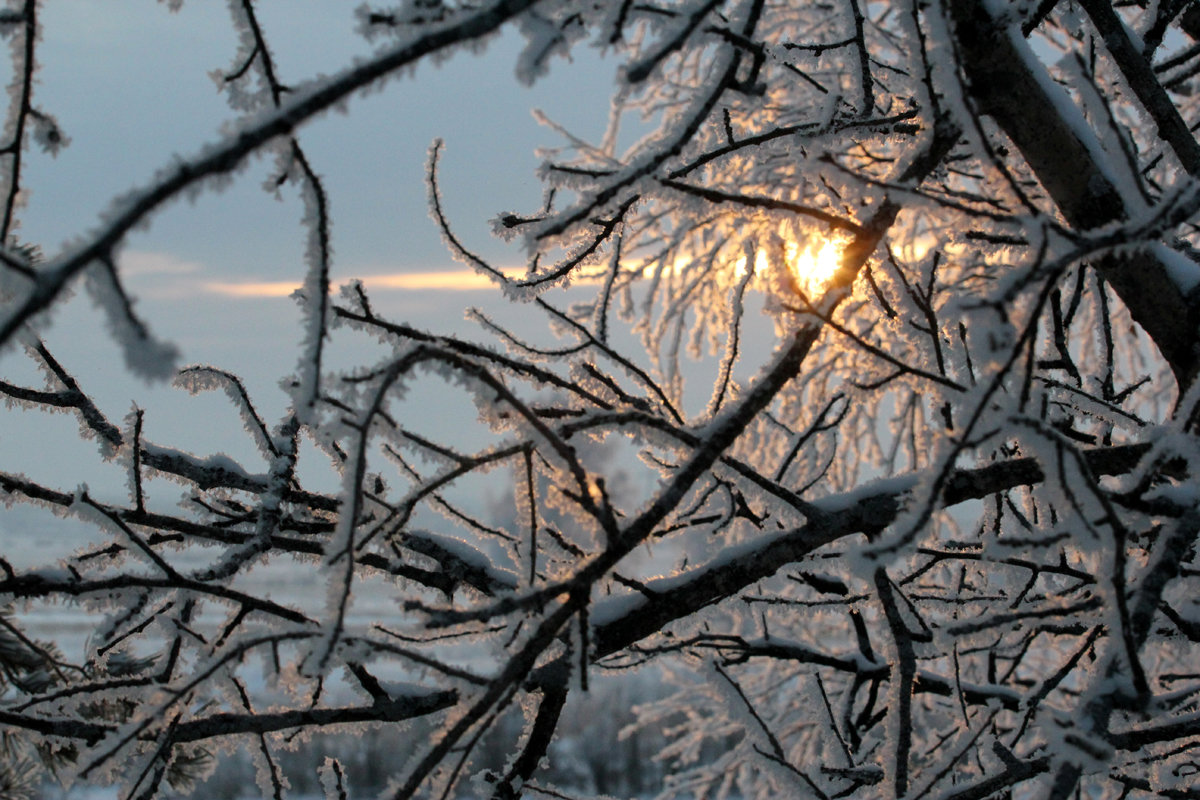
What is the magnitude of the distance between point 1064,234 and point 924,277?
63 cm

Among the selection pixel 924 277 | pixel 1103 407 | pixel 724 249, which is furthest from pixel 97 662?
pixel 724 249

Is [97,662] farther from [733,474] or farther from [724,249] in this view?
→ [724,249]

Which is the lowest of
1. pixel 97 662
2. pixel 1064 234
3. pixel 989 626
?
pixel 989 626

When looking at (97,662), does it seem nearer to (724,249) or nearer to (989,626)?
(989,626)

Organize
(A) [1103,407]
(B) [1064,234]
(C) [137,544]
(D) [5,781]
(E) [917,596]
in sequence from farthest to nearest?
1. (D) [5,781]
2. (E) [917,596]
3. (A) [1103,407]
4. (C) [137,544]
5. (B) [1064,234]

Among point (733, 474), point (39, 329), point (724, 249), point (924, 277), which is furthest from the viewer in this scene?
point (724, 249)

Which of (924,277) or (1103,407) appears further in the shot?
(1103,407)

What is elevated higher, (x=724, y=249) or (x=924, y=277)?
(x=724, y=249)

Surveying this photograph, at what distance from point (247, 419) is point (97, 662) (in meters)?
0.49

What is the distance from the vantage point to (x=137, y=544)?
116 centimetres

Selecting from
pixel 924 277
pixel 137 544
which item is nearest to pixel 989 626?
pixel 924 277

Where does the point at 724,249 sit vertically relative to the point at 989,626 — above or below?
above

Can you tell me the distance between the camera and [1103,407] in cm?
159

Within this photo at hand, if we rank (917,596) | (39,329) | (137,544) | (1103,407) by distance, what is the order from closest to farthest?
1. (39,329)
2. (137,544)
3. (1103,407)
4. (917,596)
